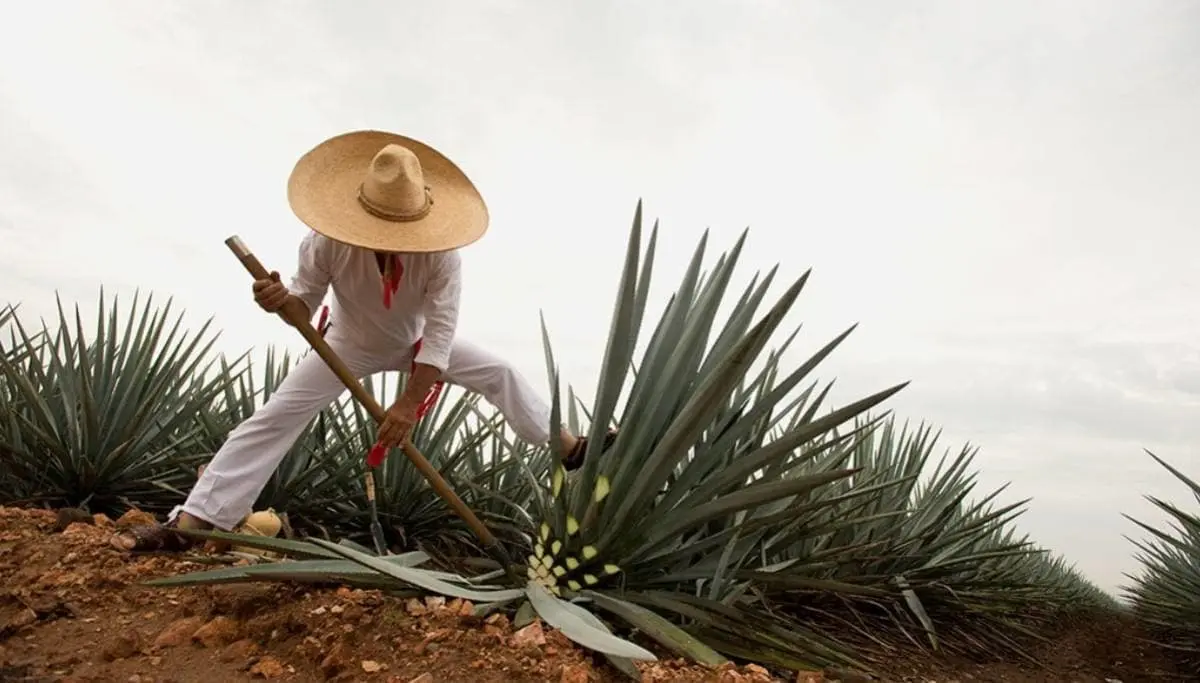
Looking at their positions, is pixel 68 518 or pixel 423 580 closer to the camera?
pixel 423 580

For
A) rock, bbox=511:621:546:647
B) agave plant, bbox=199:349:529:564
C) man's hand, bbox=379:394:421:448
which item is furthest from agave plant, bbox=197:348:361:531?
A: rock, bbox=511:621:546:647

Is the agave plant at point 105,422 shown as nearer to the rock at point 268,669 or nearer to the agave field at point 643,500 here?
the agave field at point 643,500

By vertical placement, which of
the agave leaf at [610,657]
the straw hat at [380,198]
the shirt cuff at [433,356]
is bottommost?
the agave leaf at [610,657]

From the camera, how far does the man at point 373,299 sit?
112 inches

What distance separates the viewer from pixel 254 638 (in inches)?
80.9

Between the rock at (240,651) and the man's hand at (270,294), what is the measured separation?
1177mm

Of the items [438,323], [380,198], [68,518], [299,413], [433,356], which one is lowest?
[68,518]

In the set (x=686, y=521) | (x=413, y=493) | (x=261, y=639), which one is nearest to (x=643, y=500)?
(x=686, y=521)

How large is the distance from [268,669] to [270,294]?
1.34 meters

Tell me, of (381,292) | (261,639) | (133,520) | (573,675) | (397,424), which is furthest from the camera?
(133,520)

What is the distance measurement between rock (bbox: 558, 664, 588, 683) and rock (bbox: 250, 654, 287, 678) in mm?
599

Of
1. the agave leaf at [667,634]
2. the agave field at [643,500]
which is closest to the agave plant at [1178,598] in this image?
the agave field at [643,500]

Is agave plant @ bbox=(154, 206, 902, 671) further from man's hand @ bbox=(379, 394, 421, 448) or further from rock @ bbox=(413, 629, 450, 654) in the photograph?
man's hand @ bbox=(379, 394, 421, 448)

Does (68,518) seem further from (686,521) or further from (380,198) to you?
(686,521)
